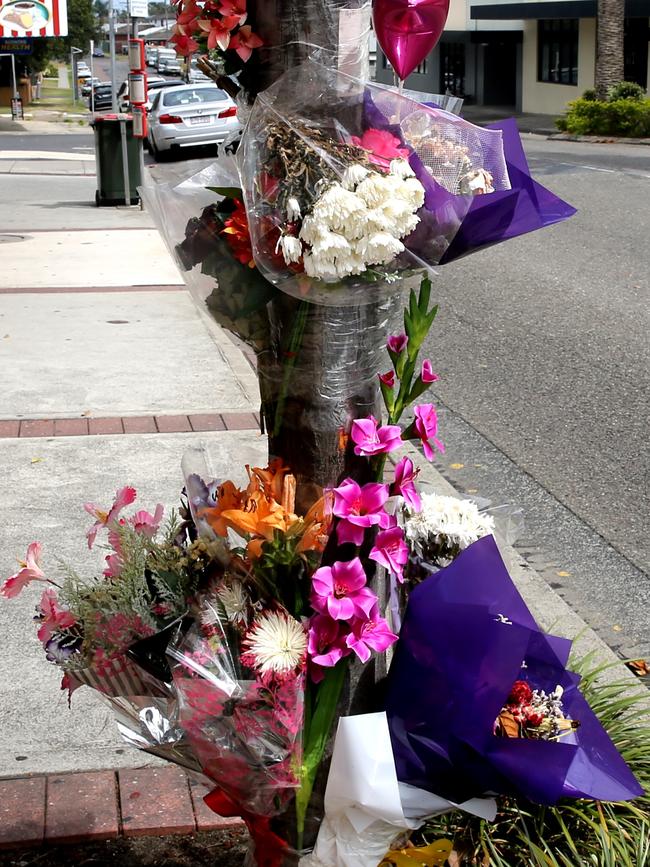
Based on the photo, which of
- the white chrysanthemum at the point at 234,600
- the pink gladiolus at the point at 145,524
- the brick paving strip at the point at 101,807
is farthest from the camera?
the brick paving strip at the point at 101,807

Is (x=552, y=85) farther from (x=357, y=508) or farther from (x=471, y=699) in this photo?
(x=471, y=699)

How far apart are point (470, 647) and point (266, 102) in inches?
41.8

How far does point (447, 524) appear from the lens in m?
2.52

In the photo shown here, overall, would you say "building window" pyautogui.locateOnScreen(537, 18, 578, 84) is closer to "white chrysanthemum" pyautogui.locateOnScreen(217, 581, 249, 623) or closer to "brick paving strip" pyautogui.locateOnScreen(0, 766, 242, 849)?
"brick paving strip" pyautogui.locateOnScreen(0, 766, 242, 849)

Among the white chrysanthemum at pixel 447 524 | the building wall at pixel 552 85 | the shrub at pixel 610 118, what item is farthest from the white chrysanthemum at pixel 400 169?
the building wall at pixel 552 85

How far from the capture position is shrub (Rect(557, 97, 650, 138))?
26250 mm

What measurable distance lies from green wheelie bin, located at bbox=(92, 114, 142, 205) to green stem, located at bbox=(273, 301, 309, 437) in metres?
13.0

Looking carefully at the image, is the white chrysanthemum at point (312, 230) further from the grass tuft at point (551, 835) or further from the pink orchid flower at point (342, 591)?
the grass tuft at point (551, 835)

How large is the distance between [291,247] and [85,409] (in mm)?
4626

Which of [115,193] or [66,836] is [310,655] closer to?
[66,836]

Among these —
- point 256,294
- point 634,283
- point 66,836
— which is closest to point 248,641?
point 256,294

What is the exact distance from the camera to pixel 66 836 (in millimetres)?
2768

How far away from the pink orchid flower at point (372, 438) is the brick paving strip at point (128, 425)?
12.1 feet

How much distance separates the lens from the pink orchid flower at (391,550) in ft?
7.29
